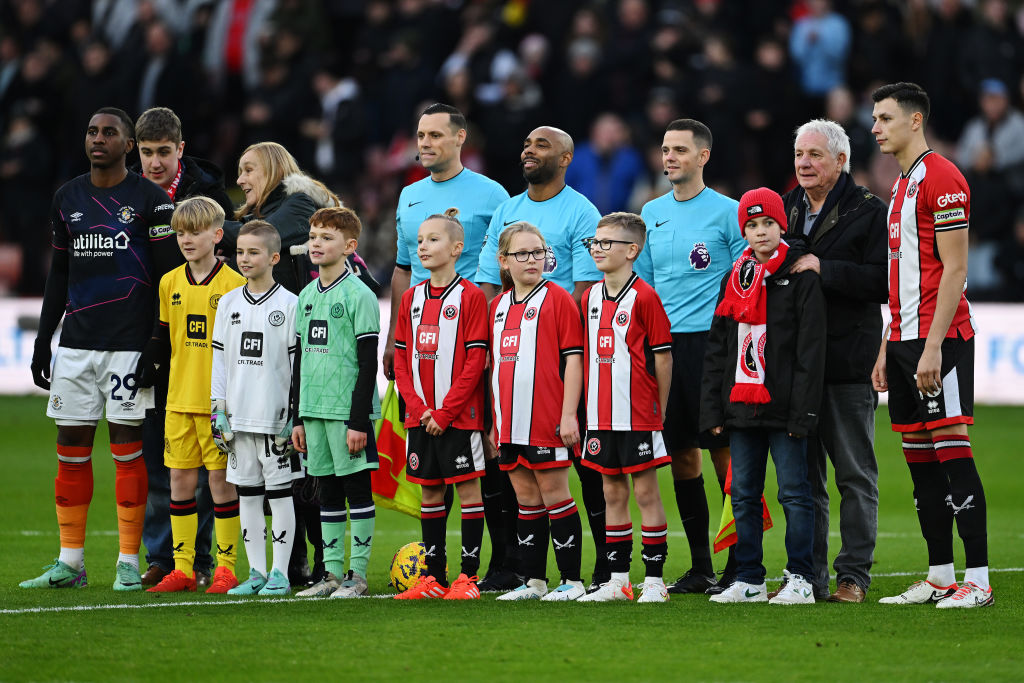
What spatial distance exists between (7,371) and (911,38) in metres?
12.4

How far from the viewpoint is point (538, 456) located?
786 cm

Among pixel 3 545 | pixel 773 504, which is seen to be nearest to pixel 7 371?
pixel 3 545

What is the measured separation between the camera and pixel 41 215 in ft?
70.5

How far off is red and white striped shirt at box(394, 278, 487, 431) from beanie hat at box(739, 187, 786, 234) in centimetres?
148

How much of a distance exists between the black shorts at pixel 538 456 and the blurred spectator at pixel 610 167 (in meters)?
10.9

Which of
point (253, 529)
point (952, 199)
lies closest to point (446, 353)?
point (253, 529)

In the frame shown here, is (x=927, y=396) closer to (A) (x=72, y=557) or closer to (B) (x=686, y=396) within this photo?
(B) (x=686, y=396)

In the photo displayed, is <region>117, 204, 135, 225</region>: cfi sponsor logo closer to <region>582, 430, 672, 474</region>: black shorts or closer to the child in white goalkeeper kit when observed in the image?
the child in white goalkeeper kit

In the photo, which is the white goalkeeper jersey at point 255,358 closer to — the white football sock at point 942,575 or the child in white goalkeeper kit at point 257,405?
the child in white goalkeeper kit at point 257,405

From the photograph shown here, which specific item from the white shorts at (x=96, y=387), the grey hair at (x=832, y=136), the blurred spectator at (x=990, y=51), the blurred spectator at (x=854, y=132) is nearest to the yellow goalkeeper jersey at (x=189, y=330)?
the white shorts at (x=96, y=387)

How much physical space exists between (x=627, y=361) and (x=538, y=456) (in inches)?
26.7

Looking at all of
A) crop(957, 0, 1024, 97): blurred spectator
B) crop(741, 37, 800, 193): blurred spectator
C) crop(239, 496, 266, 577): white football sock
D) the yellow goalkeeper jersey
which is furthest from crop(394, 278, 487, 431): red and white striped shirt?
crop(957, 0, 1024, 97): blurred spectator

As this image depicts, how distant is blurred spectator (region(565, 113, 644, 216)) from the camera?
18.7 metres

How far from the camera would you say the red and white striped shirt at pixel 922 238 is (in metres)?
7.37
